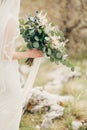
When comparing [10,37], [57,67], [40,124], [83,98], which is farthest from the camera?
[57,67]

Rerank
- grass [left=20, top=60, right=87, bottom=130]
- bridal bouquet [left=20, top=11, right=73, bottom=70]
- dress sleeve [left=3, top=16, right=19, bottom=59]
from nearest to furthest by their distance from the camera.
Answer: dress sleeve [left=3, top=16, right=19, bottom=59] < bridal bouquet [left=20, top=11, right=73, bottom=70] < grass [left=20, top=60, right=87, bottom=130]

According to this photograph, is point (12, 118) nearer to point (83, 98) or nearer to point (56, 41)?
point (56, 41)

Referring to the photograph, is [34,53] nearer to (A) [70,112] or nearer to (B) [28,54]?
(B) [28,54]

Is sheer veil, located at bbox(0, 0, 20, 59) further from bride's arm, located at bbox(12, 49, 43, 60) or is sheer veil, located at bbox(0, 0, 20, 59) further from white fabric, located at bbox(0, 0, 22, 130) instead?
bride's arm, located at bbox(12, 49, 43, 60)

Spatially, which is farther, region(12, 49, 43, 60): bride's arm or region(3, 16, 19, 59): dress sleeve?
region(12, 49, 43, 60): bride's arm

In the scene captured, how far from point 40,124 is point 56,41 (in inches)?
46.0

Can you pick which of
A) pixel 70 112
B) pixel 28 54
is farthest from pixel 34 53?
pixel 70 112

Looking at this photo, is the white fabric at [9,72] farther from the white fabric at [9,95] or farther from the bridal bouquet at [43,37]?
the bridal bouquet at [43,37]

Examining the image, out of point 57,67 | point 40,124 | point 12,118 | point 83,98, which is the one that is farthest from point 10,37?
point 57,67

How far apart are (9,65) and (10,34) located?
27 centimetres

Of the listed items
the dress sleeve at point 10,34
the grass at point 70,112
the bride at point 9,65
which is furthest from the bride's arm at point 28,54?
the grass at point 70,112

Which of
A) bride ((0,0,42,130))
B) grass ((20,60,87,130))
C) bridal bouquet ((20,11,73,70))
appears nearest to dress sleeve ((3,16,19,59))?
bride ((0,0,42,130))

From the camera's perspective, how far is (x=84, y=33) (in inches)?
263

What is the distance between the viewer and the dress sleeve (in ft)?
10.8
